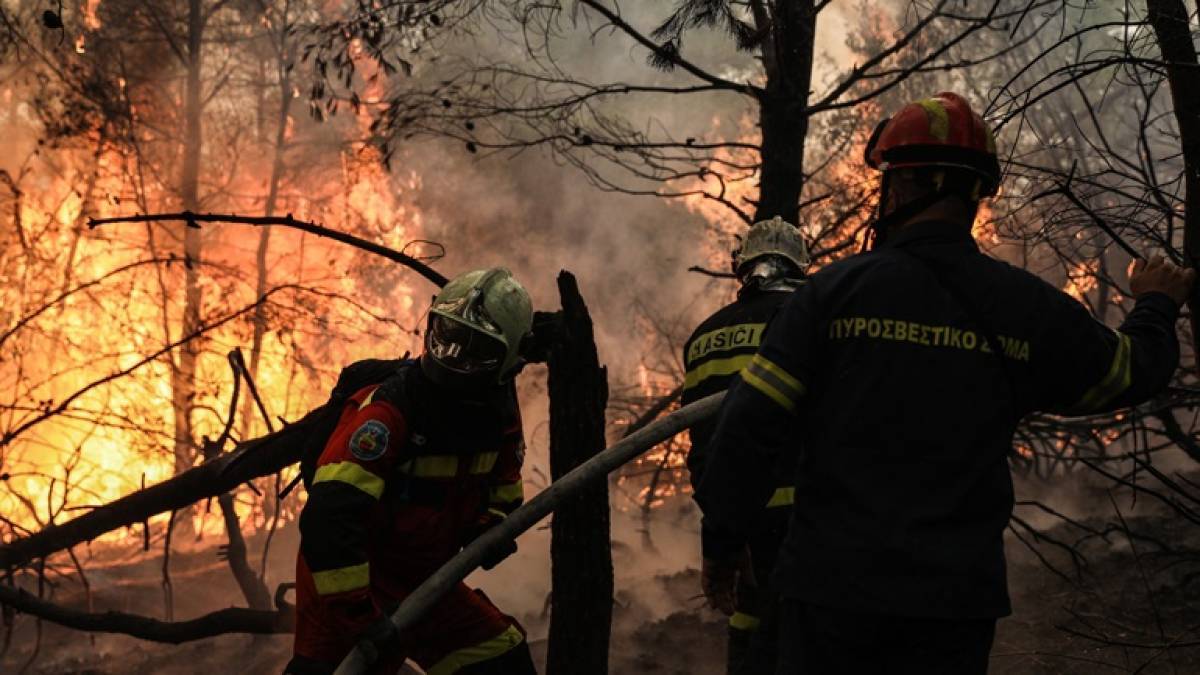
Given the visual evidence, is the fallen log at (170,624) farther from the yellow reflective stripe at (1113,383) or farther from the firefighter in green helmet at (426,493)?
the yellow reflective stripe at (1113,383)

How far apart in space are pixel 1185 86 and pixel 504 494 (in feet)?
8.74

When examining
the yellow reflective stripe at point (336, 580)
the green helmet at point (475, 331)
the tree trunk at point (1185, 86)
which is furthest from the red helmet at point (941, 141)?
the yellow reflective stripe at point (336, 580)

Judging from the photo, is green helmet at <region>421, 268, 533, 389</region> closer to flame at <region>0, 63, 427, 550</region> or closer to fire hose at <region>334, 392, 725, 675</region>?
fire hose at <region>334, 392, 725, 675</region>

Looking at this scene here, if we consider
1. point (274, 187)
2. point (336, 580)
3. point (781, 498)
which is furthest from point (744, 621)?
point (274, 187)

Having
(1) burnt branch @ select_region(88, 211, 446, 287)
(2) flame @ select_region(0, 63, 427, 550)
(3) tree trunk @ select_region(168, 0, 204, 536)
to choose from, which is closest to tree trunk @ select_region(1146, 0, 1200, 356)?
(1) burnt branch @ select_region(88, 211, 446, 287)

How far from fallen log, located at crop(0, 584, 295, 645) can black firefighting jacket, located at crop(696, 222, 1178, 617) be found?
412cm

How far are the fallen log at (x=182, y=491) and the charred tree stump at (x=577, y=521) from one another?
1.03 metres

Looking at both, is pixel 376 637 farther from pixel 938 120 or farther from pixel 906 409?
pixel 938 120

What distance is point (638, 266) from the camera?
89.2 feet

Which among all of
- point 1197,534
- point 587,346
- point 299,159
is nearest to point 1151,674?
point 1197,534

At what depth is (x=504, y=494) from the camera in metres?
3.88

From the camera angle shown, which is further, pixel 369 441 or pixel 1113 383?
pixel 369 441

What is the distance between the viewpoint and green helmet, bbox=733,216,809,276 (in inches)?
175

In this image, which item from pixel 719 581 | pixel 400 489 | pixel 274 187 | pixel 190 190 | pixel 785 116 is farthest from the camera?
pixel 274 187
